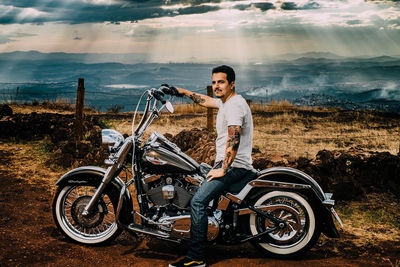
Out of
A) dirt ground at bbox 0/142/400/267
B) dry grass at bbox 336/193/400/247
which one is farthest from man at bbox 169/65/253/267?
dry grass at bbox 336/193/400/247

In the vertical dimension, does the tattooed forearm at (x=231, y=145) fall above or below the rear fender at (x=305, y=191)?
above

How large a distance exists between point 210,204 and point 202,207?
11.2 inches

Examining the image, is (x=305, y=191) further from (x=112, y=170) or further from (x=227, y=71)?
(x=112, y=170)

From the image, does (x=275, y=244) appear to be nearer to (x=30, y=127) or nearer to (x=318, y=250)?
(x=318, y=250)

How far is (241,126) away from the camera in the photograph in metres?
4.11

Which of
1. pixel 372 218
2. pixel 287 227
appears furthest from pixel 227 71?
pixel 372 218

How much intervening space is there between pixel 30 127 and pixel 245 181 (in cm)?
983

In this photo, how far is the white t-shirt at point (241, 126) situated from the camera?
4.02m

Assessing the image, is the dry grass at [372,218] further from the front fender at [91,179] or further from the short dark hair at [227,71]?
the front fender at [91,179]

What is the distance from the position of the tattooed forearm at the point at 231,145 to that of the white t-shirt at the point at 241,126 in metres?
0.09

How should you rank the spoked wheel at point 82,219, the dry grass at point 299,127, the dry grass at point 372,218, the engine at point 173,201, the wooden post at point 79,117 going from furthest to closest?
the dry grass at point 299,127 → the wooden post at point 79,117 → the dry grass at point 372,218 → the spoked wheel at point 82,219 → the engine at point 173,201

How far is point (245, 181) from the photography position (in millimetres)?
4270

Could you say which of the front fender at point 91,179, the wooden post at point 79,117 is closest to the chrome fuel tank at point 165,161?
the front fender at point 91,179

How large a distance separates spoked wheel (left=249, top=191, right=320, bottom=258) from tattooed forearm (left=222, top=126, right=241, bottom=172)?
69 cm
